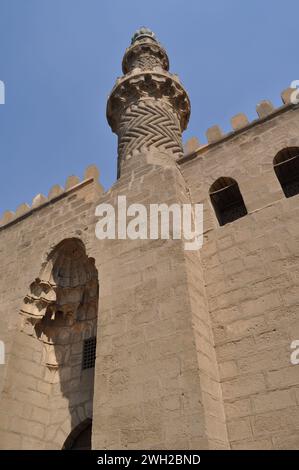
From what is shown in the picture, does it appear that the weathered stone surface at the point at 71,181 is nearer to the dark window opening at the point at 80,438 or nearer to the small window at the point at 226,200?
the small window at the point at 226,200

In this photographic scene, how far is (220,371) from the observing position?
4258 millimetres

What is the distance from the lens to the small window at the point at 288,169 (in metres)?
5.47

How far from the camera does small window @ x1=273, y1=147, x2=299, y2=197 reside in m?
5.47

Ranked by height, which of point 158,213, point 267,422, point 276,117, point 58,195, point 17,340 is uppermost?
point 58,195

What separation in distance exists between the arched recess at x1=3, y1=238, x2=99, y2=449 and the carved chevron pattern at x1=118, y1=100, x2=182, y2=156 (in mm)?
2091

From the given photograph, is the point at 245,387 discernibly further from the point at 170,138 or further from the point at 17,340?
the point at 170,138

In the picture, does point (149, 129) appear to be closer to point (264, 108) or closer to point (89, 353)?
point (264, 108)

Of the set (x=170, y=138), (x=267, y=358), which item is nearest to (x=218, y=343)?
(x=267, y=358)

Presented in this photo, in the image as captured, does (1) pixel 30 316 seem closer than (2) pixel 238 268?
No

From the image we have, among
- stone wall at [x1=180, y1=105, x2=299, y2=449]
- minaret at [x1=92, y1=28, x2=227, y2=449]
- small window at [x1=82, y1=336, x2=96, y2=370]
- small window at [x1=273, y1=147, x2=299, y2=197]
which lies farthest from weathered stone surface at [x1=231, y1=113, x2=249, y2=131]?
small window at [x1=82, y1=336, x2=96, y2=370]

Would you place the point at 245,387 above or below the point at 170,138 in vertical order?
below

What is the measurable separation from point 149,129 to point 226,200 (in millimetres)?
2067
